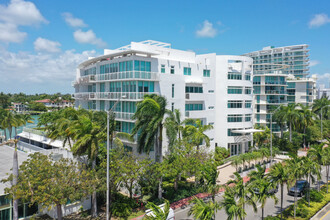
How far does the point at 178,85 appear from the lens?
37.3 m

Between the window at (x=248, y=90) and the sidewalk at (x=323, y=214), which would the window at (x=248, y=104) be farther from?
the sidewalk at (x=323, y=214)

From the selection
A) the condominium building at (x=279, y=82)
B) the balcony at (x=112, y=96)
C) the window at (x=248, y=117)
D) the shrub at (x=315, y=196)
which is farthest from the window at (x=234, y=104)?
the shrub at (x=315, y=196)

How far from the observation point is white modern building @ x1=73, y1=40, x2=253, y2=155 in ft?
112

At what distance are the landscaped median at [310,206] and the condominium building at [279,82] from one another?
36367mm

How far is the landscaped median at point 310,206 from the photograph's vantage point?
24.1 metres

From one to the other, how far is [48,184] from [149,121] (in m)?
11.5

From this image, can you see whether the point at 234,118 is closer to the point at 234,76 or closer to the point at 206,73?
the point at 234,76

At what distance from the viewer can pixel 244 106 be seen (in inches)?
1994

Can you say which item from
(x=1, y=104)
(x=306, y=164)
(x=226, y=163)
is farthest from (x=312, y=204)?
(x=1, y=104)

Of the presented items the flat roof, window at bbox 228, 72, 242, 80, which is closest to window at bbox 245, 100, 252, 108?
window at bbox 228, 72, 242, 80

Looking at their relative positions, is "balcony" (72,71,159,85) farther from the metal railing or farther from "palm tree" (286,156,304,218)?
"palm tree" (286,156,304,218)

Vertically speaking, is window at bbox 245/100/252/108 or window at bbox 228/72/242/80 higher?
window at bbox 228/72/242/80

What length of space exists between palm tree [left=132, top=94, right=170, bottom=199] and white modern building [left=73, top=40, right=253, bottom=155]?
3.92 metres

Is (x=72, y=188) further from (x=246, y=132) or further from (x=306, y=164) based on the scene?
(x=246, y=132)
